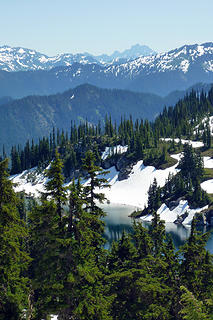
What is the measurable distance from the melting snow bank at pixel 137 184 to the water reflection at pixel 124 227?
8.92 m

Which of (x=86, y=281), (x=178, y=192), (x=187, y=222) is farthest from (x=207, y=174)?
(x=86, y=281)

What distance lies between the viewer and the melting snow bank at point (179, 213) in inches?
4860

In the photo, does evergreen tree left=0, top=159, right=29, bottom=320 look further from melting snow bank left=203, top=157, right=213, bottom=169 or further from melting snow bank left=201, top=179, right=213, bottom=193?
melting snow bank left=203, top=157, right=213, bottom=169

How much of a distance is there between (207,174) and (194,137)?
55.5 m

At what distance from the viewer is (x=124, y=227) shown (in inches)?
4653

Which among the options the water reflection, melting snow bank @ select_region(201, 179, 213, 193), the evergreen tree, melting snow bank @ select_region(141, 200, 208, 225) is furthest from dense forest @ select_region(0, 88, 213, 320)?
melting snow bank @ select_region(201, 179, 213, 193)

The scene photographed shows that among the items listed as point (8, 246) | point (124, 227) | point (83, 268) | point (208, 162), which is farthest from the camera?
point (208, 162)

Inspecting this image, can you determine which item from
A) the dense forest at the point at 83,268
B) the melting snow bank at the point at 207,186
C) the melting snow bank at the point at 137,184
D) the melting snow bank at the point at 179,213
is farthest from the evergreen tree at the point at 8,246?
the melting snow bank at the point at 137,184

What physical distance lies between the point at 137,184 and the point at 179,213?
4172 cm

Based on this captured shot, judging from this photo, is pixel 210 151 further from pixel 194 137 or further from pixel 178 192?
pixel 178 192

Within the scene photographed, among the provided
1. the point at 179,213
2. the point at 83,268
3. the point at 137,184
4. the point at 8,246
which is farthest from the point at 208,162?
the point at 8,246

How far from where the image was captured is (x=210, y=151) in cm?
17038

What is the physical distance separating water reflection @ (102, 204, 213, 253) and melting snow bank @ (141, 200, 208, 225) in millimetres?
3567

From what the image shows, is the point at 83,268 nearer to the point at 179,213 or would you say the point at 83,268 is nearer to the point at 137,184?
the point at 179,213
